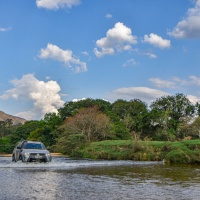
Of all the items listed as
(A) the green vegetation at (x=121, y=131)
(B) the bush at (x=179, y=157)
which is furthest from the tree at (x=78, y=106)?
(B) the bush at (x=179, y=157)

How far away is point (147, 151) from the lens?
115 ft

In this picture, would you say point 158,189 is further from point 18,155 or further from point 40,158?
point 18,155

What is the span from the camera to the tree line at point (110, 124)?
5044 cm

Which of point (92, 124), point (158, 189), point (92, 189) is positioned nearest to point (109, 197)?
point (92, 189)

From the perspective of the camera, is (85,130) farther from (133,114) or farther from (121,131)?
(133,114)

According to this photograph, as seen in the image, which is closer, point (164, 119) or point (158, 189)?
point (158, 189)

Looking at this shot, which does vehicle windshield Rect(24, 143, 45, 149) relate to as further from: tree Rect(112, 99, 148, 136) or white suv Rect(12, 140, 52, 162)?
tree Rect(112, 99, 148, 136)

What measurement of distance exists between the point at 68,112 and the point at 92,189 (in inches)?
2450

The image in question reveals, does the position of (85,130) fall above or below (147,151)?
above

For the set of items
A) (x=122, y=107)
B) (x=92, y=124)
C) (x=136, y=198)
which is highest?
(x=122, y=107)

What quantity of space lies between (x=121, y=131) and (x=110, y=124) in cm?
304

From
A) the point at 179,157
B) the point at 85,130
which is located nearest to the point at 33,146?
the point at 179,157

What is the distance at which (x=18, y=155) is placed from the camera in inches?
956

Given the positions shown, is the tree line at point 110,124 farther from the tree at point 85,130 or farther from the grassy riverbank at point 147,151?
the grassy riverbank at point 147,151
